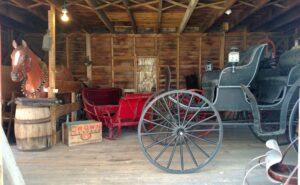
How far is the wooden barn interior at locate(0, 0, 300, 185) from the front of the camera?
3488 millimetres

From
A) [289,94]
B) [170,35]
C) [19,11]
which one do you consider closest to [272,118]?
[289,94]

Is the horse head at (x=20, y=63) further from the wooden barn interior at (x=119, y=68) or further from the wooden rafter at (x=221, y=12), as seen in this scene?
A: the wooden rafter at (x=221, y=12)

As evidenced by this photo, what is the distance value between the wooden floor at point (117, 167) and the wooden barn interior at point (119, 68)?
1 centimetres

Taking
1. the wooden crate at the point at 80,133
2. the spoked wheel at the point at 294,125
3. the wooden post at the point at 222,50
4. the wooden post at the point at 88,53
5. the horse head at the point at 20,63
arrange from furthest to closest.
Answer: the wooden post at the point at 222,50 < the wooden post at the point at 88,53 < the wooden crate at the point at 80,133 < the horse head at the point at 20,63 < the spoked wheel at the point at 294,125

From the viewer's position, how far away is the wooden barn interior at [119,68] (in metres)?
3.49

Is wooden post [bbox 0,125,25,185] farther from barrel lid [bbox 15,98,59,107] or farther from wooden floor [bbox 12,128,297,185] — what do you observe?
barrel lid [bbox 15,98,59,107]

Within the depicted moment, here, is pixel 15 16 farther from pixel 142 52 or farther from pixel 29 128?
pixel 142 52

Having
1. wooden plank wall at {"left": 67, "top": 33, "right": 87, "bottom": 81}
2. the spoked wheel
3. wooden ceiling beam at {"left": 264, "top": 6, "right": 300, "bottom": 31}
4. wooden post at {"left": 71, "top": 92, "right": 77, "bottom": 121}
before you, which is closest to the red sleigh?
wooden post at {"left": 71, "top": 92, "right": 77, "bottom": 121}

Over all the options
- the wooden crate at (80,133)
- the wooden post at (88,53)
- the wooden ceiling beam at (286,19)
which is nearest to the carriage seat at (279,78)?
the wooden crate at (80,133)

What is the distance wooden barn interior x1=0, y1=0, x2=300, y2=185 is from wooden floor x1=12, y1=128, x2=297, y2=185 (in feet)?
0.04

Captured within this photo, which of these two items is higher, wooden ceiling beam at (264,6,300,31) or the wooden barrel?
wooden ceiling beam at (264,6,300,31)

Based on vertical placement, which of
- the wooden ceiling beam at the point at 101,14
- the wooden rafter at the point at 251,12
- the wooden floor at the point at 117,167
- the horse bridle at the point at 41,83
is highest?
the wooden rafter at the point at 251,12

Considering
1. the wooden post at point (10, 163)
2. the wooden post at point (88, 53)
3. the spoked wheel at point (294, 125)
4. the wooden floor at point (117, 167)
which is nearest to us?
the wooden post at point (10, 163)

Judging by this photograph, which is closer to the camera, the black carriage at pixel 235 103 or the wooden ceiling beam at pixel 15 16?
Result: the black carriage at pixel 235 103
